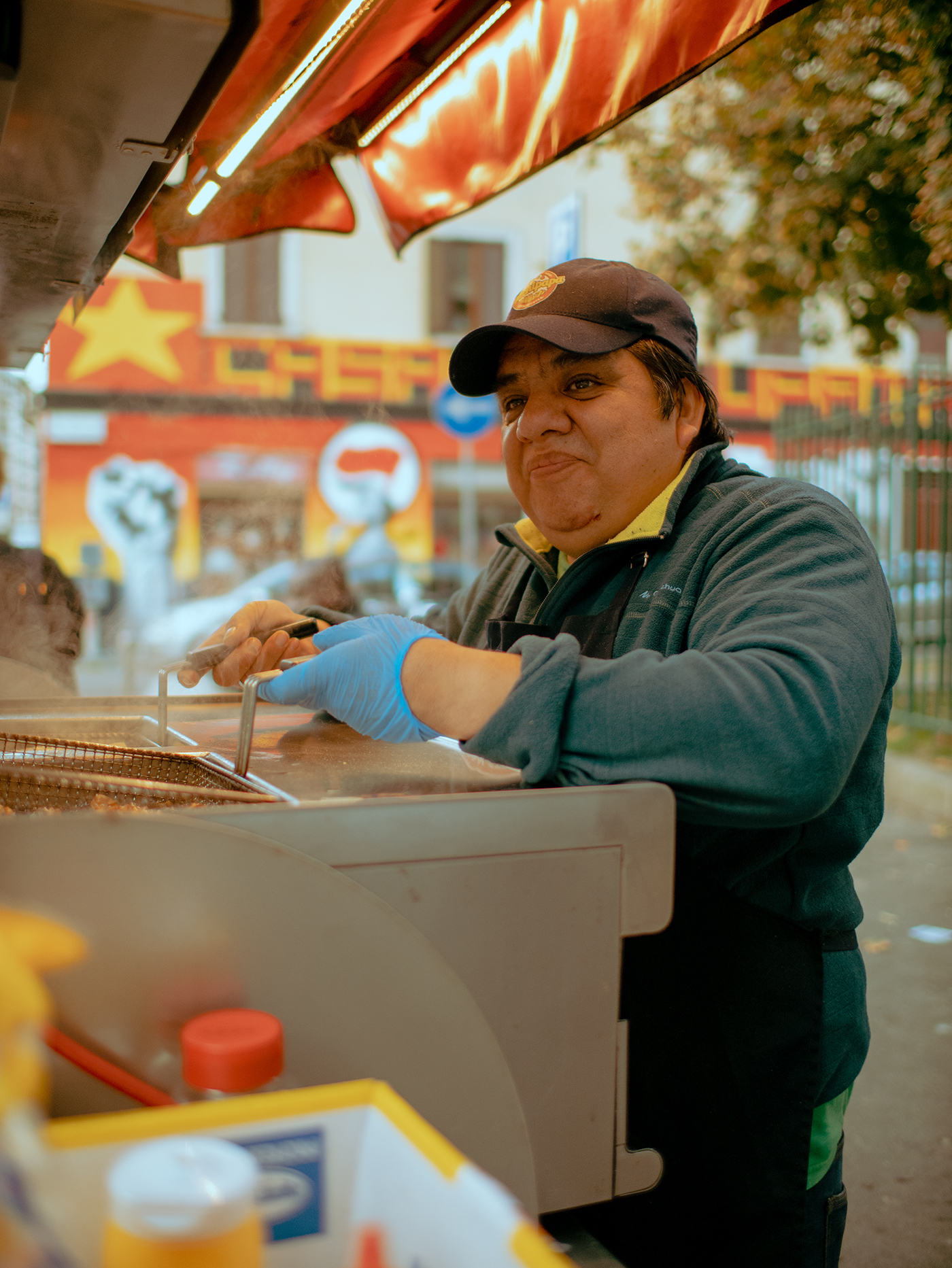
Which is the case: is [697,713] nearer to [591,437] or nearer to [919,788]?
[591,437]

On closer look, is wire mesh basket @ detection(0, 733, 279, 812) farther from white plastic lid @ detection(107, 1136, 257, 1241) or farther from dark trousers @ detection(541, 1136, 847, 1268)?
dark trousers @ detection(541, 1136, 847, 1268)

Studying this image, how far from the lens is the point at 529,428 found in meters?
1.47

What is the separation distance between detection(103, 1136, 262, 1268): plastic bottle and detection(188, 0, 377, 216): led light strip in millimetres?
1185

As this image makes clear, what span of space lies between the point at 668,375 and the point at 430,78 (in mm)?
647

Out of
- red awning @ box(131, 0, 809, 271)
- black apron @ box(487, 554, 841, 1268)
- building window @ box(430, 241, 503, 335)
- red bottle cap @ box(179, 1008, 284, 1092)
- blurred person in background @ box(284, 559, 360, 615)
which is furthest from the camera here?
building window @ box(430, 241, 503, 335)

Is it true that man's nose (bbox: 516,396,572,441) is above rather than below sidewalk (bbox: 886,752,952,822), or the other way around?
above

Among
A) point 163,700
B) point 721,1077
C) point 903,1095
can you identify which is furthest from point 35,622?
point 903,1095

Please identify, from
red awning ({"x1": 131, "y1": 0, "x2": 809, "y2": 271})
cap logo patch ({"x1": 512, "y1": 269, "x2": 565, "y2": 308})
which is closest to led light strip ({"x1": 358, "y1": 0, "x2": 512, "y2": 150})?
red awning ({"x1": 131, "y1": 0, "x2": 809, "y2": 271})

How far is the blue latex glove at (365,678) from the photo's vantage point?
3.53ft

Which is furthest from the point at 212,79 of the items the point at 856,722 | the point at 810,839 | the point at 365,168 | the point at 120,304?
the point at 120,304

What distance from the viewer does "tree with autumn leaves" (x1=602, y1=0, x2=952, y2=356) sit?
3.70m

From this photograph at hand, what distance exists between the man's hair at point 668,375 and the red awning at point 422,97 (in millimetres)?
427

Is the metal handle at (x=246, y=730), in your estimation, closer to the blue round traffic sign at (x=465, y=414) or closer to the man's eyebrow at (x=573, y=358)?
the man's eyebrow at (x=573, y=358)

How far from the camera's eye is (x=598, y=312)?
1.37 metres
